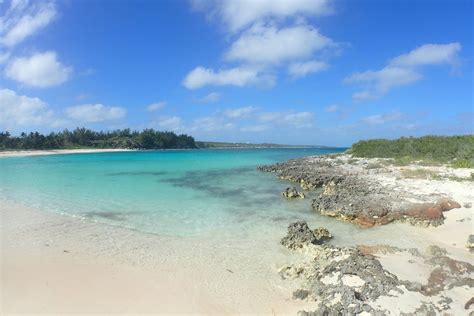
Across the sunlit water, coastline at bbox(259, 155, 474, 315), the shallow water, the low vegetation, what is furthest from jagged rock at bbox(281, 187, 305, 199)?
the low vegetation

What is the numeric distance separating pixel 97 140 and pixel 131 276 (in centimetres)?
12296

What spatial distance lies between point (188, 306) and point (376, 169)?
25256 millimetres

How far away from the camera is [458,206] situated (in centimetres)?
1427

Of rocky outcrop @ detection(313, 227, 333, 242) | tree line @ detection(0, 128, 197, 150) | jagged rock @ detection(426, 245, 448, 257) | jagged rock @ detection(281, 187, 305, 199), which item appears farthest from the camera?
tree line @ detection(0, 128, 197, 150)

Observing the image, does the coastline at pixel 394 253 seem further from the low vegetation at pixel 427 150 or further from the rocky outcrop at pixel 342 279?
the low vegetation at pixel 427 150

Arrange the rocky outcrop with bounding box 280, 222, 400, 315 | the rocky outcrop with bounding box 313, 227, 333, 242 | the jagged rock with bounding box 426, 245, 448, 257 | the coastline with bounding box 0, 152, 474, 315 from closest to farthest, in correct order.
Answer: the rocky outcrop with bounding box 280, 222, 400, 315
the coastline with bounding box 0, 152, 474, 315
the jagged rock with bounding box 426, 245, 448, 257
the rocky outcrop with bounding box 313, 227, 333, 242

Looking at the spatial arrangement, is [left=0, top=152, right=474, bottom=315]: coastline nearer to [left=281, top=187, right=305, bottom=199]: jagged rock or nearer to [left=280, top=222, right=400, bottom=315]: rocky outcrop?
[left=280, top=222, right=400, bottom=315]: rocky outcrop

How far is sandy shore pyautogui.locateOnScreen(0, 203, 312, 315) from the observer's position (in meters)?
7.24

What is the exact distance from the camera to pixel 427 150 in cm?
3469

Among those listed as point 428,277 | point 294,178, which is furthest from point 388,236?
point 294,178

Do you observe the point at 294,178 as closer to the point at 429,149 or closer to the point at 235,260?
the point at 429,149

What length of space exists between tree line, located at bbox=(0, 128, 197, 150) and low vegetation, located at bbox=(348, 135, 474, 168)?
87751 millimetres

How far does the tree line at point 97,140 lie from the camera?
9494cm

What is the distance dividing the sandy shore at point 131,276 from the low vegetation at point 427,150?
23.6 m
